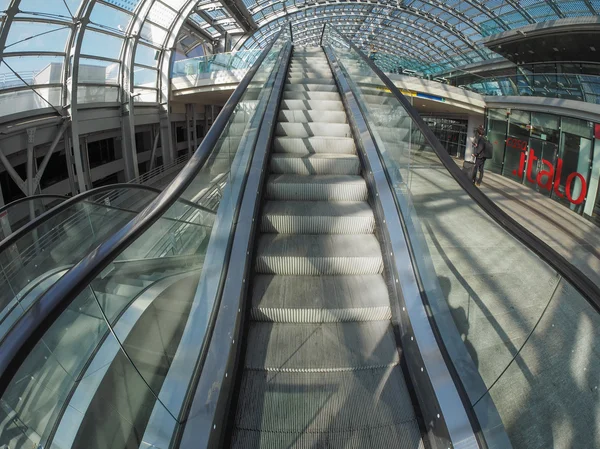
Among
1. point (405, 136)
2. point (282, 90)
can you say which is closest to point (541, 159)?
point (282, 90)

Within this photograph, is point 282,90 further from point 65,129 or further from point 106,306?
point 65,129

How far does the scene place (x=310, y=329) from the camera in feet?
8.52

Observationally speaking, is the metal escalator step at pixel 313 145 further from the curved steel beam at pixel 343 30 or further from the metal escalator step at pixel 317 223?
the curved steel beam at pixel 343 30

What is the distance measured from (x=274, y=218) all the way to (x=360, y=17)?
37888 millimetres

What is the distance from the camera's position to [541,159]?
1232 centimetres

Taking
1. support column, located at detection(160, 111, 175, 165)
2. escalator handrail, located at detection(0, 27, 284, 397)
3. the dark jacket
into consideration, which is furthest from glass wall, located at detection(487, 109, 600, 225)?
support column, located at detection(160, 111, 175, 165)

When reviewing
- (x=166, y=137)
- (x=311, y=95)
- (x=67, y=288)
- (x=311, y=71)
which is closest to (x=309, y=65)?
(x=311, y=71)

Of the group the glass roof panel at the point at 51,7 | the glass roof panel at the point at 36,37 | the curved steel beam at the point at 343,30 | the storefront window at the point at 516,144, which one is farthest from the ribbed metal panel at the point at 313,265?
the curved steel beam at the point at 343,30

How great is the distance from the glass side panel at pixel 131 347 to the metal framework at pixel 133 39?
10069mm

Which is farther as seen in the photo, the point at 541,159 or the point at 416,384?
the point at 541,159

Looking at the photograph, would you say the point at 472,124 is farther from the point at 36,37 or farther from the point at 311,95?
the point at 36,37

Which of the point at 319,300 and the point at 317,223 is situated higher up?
the point at 317,223

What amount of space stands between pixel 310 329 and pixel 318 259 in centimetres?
60

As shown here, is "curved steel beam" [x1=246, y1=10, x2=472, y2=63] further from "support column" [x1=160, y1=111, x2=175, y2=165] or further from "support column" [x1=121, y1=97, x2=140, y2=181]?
"support column" [x1=121, y1=97, x2=140, y2=181]
